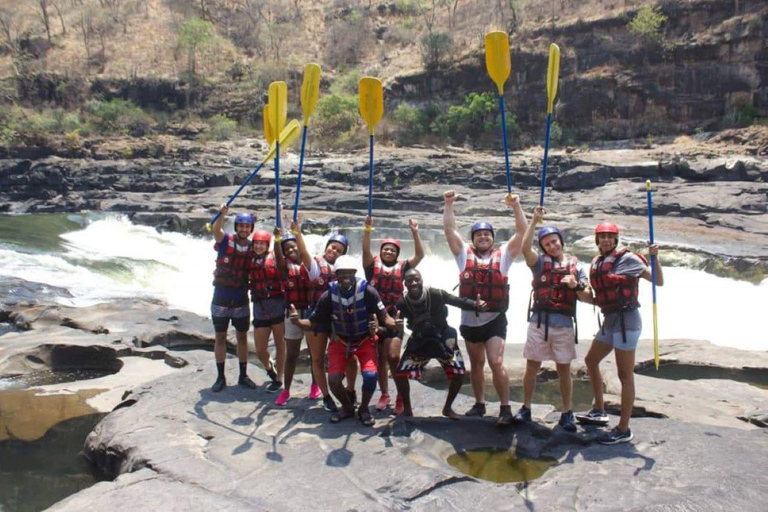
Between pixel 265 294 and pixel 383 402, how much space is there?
138cm

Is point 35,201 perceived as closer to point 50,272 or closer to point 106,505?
point 50,272

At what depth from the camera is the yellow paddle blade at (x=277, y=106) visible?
18.7 ft

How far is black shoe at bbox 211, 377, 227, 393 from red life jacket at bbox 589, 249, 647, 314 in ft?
10.6

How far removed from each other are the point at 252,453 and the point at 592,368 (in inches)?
97.0

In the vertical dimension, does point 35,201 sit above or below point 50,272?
above

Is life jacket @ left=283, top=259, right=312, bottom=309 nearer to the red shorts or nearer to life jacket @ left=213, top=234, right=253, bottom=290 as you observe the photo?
life jacket @ left=213, top=234, right=253, bottom=290

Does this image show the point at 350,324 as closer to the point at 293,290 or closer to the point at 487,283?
the point at 293,290

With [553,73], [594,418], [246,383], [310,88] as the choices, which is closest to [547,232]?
[594,418]

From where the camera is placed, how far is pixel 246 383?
5520 mm

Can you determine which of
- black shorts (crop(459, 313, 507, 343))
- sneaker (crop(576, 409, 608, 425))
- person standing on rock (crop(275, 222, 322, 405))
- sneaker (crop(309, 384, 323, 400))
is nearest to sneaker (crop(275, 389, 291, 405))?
person standing on rock (crop(275, 222, 322, 405))

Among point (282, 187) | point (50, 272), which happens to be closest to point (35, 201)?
point (282, 187)

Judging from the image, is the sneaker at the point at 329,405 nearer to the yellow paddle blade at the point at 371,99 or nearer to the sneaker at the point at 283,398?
the sneaker at the point at 283,398

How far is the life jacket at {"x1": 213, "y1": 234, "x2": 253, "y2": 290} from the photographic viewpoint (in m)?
5.31

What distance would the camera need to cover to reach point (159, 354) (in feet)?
26.3
